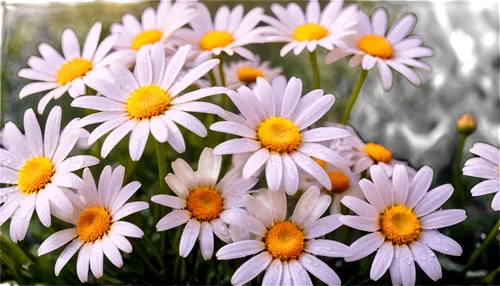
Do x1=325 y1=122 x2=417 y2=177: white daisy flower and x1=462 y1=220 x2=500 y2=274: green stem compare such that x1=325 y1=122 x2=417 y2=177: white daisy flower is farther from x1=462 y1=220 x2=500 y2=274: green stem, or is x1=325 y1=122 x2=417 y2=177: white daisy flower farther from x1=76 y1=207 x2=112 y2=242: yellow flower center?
x1=76 y1=207 x2=112 y2=242: yellow flower center

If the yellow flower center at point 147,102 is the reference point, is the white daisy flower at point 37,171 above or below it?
below

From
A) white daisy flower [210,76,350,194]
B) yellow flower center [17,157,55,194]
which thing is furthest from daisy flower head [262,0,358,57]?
yellow flower center [17,157,55,194]

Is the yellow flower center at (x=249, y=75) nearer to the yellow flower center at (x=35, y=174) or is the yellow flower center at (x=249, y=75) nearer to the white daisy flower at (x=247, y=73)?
the white daisy flower at (x=247, y=73)

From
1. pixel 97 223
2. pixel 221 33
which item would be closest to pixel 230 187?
pixel 97 223

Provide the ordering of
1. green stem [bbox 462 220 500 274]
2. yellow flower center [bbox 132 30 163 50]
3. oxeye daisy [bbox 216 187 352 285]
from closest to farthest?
oxeye daisy [bbox 216 187 352 285]
green stem [bbox 462 220 500 274]
yellow flower center [bbox 132 30 163 50]

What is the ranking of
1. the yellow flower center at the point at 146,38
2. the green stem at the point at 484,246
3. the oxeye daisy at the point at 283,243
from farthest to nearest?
the yellow flower center at the point at 146,38 < the green stem at the point at 484,246 < the oxeye daisy at the point at 283,243

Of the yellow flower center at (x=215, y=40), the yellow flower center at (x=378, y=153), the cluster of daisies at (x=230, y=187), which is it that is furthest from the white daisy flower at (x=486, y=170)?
the yellow flower center at (x=215, y=40)

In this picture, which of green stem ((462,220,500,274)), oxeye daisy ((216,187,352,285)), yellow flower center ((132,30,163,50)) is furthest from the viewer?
yellow flower center ((132,30,163,50))
